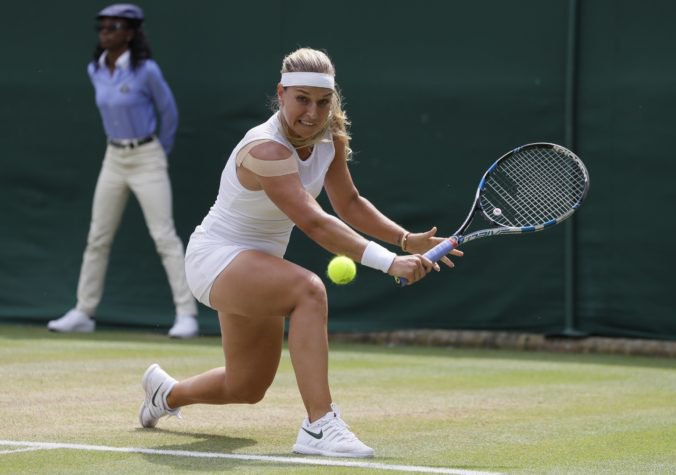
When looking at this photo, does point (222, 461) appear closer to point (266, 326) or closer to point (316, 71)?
point (266, 326)

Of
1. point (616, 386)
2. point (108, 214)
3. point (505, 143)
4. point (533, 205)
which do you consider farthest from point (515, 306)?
point (533, 205)

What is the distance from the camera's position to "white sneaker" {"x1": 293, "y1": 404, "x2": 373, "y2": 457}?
4727 mm

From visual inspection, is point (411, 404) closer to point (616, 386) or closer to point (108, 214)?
point (616, 386)

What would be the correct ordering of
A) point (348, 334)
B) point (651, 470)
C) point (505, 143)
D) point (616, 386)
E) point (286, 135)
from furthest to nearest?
point (348, 334) → point (505, 143) → point (616, 386) → point (286, 135) → point (651, 470)

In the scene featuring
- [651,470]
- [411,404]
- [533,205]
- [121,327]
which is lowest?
[121,327]

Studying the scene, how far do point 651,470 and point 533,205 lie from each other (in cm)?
145

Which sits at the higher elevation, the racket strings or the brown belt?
the racket strings

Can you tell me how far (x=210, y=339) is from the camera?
978cm

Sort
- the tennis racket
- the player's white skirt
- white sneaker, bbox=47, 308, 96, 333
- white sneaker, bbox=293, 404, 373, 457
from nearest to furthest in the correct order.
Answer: white sneaker, bbox=293, 404, 373, 457 < the player's white skirt < the tennis racket < white sneaker, bbox=47, 308, 96, 333

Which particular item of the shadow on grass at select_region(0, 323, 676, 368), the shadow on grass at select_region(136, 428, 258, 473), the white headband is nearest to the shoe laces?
the shadow on grass at select_region(136, 428, 258, 473)

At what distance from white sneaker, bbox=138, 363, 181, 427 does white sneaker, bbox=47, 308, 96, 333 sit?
4.45 m

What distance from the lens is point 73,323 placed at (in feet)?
32.6

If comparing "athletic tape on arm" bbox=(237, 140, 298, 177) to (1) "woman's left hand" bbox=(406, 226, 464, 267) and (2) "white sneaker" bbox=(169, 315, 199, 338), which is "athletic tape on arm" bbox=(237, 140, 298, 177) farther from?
(2) "white sneaker" bbox=(169, 315, 199, 338)

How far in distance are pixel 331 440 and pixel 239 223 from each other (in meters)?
0.88
